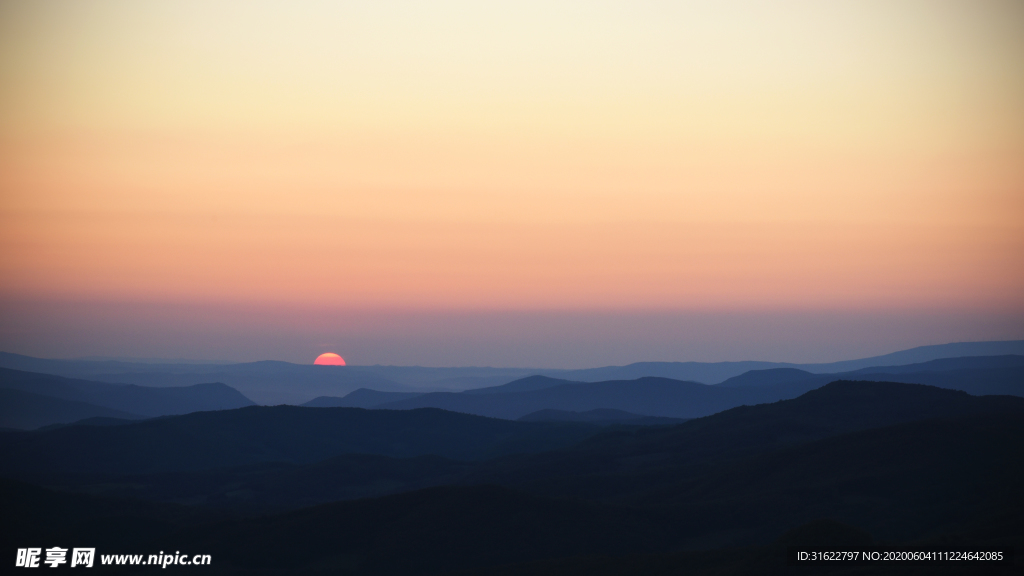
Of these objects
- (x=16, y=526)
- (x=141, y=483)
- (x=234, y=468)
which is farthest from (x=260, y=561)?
(x=234, y=468)

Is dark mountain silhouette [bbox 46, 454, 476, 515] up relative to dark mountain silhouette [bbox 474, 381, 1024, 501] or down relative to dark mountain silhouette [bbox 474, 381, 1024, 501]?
down

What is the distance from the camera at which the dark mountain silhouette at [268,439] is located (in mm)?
155375

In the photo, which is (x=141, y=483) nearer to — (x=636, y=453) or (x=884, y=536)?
(x=636, y=453)

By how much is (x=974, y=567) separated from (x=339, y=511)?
49.5m

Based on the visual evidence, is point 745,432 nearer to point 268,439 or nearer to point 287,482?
point 287,482

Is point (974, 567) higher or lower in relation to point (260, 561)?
higher

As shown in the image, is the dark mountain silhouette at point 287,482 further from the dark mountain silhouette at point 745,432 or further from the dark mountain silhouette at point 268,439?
the dark mountain silhouette at point 268,439

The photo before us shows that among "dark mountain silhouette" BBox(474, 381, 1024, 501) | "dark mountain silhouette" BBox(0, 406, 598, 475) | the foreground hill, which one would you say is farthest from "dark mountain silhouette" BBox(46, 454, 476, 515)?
the foreground hill

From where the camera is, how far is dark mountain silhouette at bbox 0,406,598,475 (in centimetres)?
15538

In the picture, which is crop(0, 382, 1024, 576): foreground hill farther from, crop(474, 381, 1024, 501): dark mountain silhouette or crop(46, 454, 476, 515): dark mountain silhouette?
crop(46, 454, 476, 515): dark mountain silhouette

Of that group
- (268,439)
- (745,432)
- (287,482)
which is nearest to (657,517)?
(745,432)

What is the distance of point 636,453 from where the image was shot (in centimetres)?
11406

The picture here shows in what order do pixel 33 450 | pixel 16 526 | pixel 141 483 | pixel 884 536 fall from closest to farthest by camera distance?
pixel 884 536
pixel 16 526
pixel 141 483
pixel 33 450

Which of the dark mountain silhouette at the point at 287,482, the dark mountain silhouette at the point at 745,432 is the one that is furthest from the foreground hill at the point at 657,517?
the dark mountain silhouette at the point at 287,482
